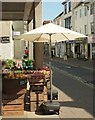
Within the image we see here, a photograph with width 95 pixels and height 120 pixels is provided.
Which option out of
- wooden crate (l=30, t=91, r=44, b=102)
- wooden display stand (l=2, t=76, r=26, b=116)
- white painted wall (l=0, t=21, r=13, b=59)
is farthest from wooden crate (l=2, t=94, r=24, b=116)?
white painted wall (l=0, t=21, r=13, b=59)

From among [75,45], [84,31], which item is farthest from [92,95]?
[75,45]

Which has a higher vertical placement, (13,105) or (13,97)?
(13,97)

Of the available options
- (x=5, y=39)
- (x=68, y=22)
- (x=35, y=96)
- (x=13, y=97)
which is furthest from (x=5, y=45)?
(x=68, y=22)

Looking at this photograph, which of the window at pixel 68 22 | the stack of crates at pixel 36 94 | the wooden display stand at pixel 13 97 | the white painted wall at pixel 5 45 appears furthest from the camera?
the window at pixel 68 22

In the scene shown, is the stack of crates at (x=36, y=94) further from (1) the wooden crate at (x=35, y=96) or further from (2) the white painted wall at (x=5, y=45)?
(2) the white painted wall at (x=5, y=45)

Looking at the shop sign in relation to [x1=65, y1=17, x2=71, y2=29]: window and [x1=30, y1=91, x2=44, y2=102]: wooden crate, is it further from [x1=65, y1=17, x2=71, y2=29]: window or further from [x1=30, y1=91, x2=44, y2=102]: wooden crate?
[x1=65, y1=17, x2=71, y2=29]: window

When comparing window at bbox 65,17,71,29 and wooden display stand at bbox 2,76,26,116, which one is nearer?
wooden display stand at bbox 2,76,26,116

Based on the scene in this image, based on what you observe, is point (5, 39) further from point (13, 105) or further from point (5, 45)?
point (13, 105)

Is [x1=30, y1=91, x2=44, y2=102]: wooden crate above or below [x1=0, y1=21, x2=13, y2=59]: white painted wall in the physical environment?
below

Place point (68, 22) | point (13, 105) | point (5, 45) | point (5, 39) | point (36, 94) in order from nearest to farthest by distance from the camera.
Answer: point (13, 105) < point (36, 94) < point (5, 39) < point (5, 45) < point (68, 22)

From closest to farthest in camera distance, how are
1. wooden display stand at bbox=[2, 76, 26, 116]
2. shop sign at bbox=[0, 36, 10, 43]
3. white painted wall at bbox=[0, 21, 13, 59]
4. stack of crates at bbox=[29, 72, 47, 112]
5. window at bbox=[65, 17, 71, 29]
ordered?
wooden display stand at bbox=[2, 76, 26, 116], stack of crates at bbox=[29, 72, 47, 112], shop sign at bbox=[0, 36, 10, 43], white painted wall at bbox=[0, 21, 13, 59], window at bbox=[65, 17, 71, 29]

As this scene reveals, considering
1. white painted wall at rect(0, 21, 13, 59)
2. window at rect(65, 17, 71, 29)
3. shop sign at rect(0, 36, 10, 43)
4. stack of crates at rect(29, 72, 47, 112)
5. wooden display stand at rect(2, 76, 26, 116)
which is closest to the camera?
wooden display stand at rect(2, 76, 26, 116)

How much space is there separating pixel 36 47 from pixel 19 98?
6.78ft

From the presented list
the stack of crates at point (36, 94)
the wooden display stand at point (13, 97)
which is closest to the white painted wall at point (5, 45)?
the stack of crates at point (36, 94)
